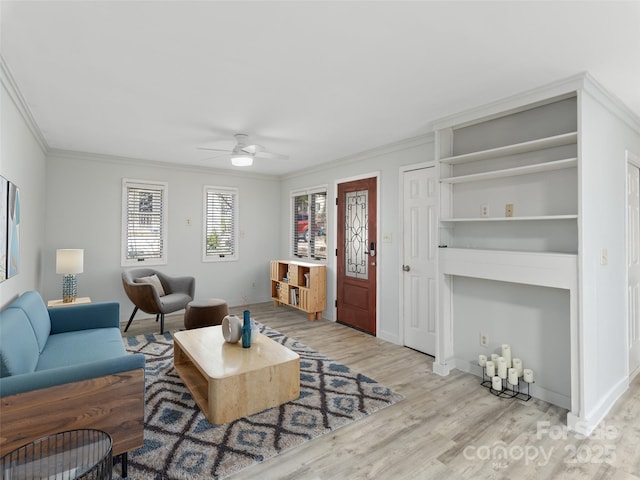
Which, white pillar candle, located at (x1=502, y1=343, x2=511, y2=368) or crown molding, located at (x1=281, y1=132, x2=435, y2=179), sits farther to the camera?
crown molding, located at (x1=281, y1=132, x2=435, y2=179)

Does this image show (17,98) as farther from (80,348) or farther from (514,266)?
(514,266)

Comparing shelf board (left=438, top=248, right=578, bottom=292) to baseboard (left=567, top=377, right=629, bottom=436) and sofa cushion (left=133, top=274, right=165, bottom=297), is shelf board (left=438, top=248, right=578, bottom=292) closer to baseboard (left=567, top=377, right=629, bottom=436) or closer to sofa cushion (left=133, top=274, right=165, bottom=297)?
baseboard (left=567, top=377, right=629, bottom=436)

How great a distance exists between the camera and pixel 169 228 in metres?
5.50

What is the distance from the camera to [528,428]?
242cm

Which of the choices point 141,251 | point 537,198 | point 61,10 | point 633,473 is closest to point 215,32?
point 61,10

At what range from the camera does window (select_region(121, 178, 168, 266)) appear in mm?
5160

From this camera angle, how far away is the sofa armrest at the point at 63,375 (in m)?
1.67

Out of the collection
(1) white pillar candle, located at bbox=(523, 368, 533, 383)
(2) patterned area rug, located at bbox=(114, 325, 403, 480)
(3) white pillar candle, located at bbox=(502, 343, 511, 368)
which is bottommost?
(2) patterned area rug, located at bbox=(114, 325, 403, 480)

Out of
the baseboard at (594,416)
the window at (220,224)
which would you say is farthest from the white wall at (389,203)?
the window at (220,224)

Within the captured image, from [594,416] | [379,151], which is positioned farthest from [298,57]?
[594,416]

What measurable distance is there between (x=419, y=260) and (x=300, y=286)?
2162 millimetres

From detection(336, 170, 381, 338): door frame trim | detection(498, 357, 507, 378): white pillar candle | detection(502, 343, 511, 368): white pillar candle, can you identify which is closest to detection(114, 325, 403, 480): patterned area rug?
detection(498, 357, 507, 378): white pillar candle

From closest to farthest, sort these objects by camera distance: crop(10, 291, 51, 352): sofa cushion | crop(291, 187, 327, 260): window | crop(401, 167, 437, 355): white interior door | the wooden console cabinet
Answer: crop(10, 291, 51, 352): sofa cushion < crop(401, 167, 437, 355): white interior door < the wooden console cabinet < crop(291, 187, 327, 260): window

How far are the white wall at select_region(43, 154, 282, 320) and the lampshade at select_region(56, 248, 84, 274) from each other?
2.76 feet
